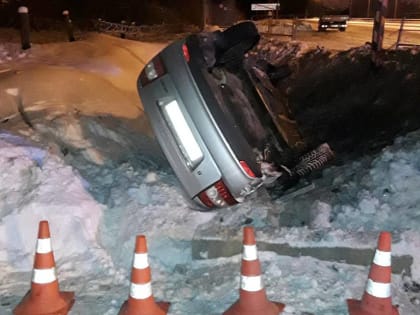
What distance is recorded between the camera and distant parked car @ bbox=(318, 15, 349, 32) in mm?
18500

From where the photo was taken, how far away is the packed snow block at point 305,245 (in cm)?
484

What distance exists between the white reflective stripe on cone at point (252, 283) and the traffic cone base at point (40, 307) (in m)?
1.36

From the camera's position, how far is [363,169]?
20.2 feet

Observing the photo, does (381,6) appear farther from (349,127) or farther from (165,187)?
(165,187)

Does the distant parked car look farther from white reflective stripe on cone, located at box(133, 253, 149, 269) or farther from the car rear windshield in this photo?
white reflective stripe on cone, located at box(133, 253, 149, 269)

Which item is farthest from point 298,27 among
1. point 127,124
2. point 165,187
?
point 165,187

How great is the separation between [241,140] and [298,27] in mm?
13311

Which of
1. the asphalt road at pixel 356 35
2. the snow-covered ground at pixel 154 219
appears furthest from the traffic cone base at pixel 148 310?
the asphalt road at pixel 356 35

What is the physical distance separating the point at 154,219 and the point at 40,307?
4.92ft

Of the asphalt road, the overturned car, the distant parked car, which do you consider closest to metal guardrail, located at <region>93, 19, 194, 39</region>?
the asphalt road

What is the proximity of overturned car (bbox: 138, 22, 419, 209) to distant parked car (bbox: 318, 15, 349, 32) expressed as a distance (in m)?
11.6

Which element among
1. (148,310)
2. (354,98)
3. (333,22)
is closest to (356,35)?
(333,22)

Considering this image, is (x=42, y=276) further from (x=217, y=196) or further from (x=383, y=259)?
(x=383, y=259)

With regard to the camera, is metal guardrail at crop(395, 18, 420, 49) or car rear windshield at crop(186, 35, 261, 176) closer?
car rear windshield at crop(186, 35, 261, 176)
